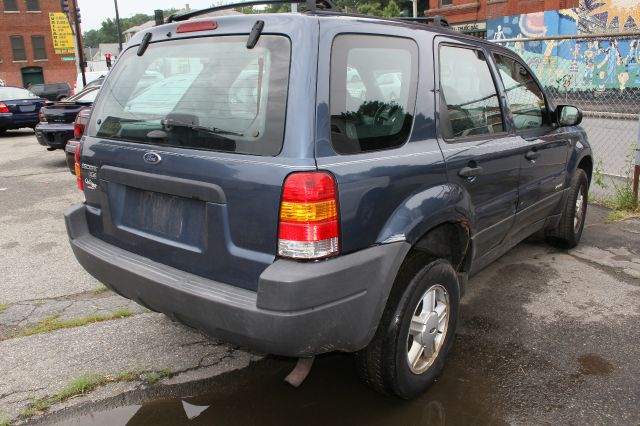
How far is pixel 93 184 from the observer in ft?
9.89

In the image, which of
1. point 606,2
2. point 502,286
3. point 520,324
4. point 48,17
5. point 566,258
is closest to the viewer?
point 520,324

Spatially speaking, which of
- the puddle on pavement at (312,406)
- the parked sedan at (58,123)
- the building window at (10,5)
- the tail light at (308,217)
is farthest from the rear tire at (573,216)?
the building window at (10,5)

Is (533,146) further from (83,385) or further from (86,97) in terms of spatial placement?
(86,97)

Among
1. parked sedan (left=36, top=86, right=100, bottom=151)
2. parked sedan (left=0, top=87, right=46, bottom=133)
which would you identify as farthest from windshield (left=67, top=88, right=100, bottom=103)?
parked sedan (left=0, top=87, right=46, bottom=133)

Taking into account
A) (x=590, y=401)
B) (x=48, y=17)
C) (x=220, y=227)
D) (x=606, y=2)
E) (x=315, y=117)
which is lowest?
(x=590, y=401)

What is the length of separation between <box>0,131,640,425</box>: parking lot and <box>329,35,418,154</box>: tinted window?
4.71 ft

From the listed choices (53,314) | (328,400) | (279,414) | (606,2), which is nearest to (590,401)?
(328,400)

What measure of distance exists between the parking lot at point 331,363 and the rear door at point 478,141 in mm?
728

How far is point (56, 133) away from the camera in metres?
9.67

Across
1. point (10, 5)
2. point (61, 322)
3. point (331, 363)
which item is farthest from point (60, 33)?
point (331, 363)

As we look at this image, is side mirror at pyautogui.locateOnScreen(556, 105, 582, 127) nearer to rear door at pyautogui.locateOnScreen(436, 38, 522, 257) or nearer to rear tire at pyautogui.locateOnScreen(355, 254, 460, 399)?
rear door at pyautogui.locateOnScreen(436, 38, 522, 257)

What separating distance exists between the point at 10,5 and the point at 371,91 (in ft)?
177

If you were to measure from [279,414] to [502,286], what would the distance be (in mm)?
2396

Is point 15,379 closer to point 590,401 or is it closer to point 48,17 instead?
point 590,401
